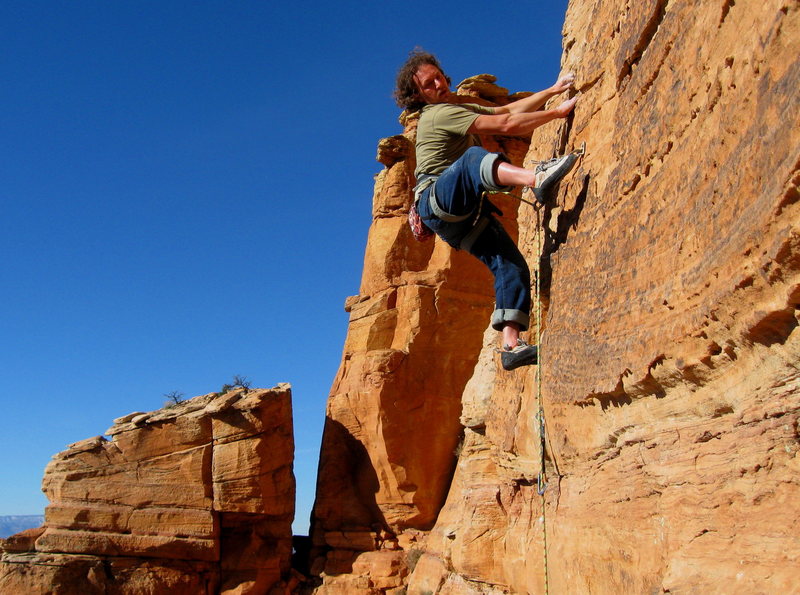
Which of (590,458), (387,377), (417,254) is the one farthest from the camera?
(417,254)

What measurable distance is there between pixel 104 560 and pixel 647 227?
18.3m

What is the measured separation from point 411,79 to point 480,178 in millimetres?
1836

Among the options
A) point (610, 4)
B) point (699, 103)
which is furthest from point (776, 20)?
point (610, 4)

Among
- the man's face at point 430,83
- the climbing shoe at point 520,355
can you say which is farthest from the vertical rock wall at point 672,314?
the man's face at point 430,83

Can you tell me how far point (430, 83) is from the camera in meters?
7.33

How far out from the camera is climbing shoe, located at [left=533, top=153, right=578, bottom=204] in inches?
246

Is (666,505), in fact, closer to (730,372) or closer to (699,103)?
(730,372)

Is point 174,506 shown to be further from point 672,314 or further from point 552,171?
point 672,314

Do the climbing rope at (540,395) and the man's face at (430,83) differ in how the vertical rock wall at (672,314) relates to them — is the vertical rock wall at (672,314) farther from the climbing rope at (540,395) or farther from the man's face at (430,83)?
the man's face at (430,83)

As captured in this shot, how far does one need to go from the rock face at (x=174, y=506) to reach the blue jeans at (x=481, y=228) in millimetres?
15148

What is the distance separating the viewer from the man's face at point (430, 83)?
7320 mm

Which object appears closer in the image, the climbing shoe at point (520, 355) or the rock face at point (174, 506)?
the climbing shoe at point (520, 355)

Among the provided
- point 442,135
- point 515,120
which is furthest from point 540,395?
point 442,135

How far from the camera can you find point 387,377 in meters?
21.1
